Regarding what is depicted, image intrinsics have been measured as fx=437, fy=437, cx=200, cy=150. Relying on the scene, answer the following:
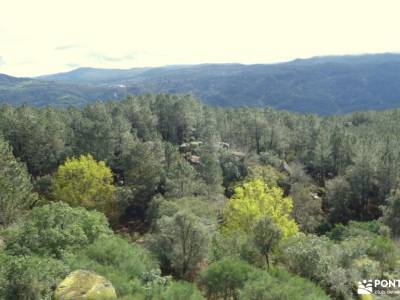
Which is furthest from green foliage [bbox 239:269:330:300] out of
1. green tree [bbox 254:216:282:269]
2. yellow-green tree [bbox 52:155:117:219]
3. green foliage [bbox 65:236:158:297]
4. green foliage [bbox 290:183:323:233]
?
green foliage [bbox 290:183:323:233]

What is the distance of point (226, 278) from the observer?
27969mm

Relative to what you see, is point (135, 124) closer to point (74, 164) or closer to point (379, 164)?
point (74, 164)

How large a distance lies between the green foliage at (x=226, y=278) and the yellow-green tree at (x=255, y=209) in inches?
883

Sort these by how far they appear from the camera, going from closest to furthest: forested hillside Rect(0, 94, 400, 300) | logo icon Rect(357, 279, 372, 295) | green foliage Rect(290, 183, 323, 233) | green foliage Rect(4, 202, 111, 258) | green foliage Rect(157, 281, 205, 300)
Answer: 1. green foliage Rect(157, 281, 205, 300)
2. forested hillside Rect(0, 94, 400, 300)
3. logo icon Rect(357, 279, 372, 295)
4. green foliage Rect(4, 202, 111, 258)
5. green foliage Rect(290, 183, 323, 233)

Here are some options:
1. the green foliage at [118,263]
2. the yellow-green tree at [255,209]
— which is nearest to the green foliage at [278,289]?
the green foliage at [118,263]

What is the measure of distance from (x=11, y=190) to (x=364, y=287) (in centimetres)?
4173

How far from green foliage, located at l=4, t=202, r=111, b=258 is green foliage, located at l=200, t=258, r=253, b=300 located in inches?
416

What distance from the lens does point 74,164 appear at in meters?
69.1

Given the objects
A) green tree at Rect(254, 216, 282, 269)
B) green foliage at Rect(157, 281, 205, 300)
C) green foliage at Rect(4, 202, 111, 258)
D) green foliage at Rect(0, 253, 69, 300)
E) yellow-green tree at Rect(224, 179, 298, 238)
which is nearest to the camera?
green foliage at Rect(157, 281, 205, 300)

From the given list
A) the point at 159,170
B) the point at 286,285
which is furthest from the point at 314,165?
the point at 286,285

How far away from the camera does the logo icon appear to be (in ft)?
101

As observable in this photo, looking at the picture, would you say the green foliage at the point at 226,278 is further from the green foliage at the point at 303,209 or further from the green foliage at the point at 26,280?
the green foliage at the point at 303,209

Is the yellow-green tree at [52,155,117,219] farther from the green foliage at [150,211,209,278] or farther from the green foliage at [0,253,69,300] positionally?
the green foliage at [0,253,69,300]

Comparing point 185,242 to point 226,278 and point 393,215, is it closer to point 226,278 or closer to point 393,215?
point 226,278
